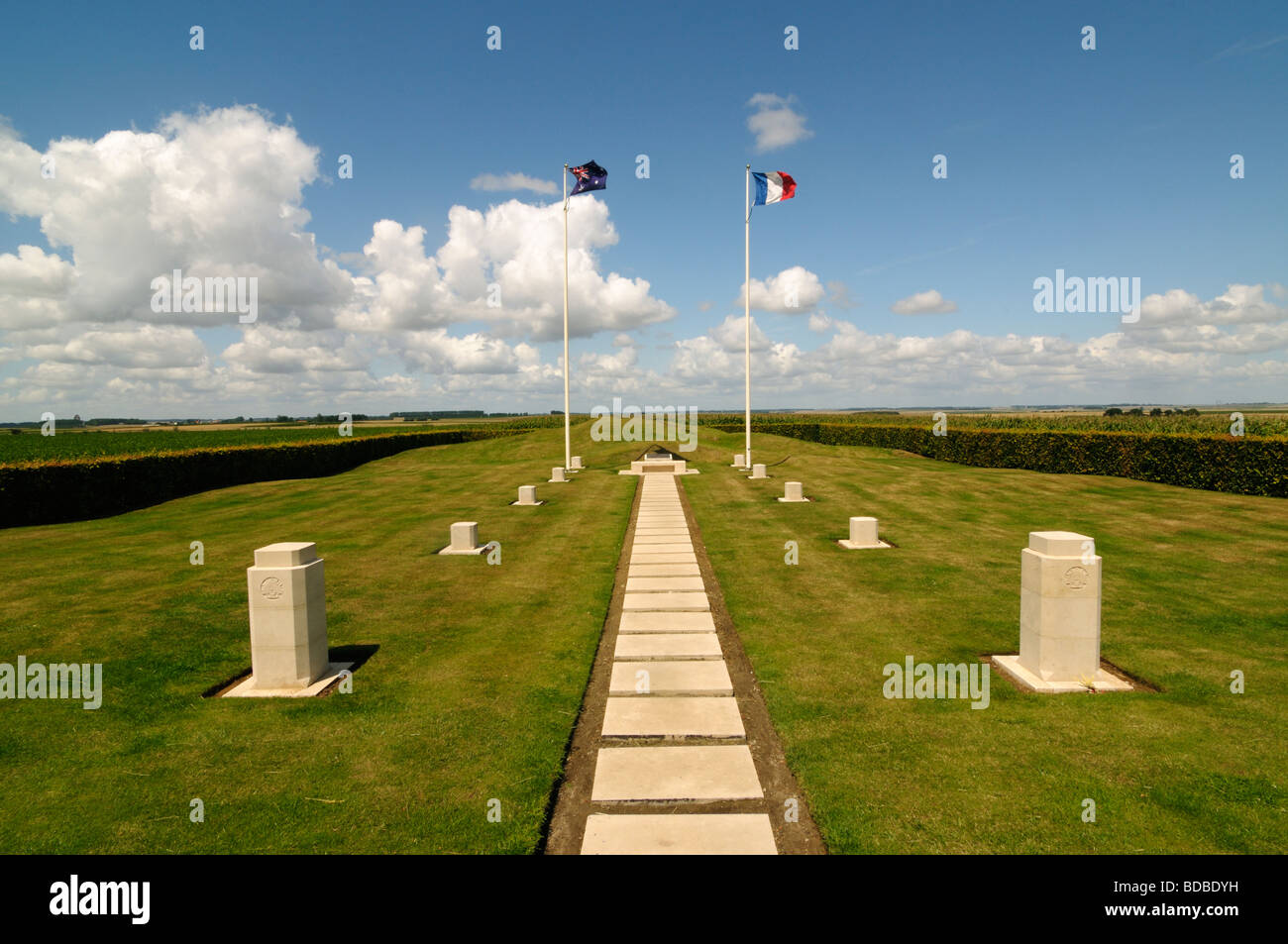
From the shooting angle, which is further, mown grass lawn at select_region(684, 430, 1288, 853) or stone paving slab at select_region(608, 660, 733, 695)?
stone paving slab at select_region(608, 660, 733, 695)

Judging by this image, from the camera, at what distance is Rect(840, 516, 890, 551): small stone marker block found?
14859mm

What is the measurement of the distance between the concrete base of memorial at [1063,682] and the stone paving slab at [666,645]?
386 cm

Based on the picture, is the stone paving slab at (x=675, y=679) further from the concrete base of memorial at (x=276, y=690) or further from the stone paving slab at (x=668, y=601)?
the concrete base of memorial at (x=276, y=690)

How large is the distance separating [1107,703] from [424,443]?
55775 millimetres

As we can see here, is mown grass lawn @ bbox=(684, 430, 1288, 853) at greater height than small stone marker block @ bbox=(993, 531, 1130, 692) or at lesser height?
lesser

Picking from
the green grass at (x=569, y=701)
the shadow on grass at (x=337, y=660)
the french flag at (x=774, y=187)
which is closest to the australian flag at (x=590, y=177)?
the french flag at (x=774, y=187)

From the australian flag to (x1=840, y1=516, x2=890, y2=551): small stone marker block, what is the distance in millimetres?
19830

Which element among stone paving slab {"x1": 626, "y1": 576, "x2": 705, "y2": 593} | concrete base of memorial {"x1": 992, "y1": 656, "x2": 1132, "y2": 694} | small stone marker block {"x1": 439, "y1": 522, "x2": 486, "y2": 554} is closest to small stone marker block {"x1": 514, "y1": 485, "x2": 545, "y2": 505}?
small stone marker block {"x1": 439, "y1": 522, "x2": 486, "y2": 554}

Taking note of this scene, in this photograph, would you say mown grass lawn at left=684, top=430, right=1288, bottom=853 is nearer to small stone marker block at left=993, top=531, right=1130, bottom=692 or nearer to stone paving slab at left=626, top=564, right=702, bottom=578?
small stone marker block at left=993, top=531, right=1130, bottom=692

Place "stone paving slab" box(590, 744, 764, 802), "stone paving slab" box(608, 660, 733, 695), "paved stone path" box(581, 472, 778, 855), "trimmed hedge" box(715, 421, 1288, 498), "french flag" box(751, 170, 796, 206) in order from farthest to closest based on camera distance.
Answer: "french flag" box(751, 170, 796, 206) → "trimmed hedge" box(715, 421, 1288, 498) → "stone paving slab" box(608, 660, 733, 695) → "stone paving slab" box(590, 744, 764, 802) → "paved stone path" box(581, 472, 778, 855)

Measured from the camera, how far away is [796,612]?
10.3 meters

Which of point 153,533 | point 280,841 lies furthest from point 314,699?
point 153,533

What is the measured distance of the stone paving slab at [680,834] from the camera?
458 centimetres
